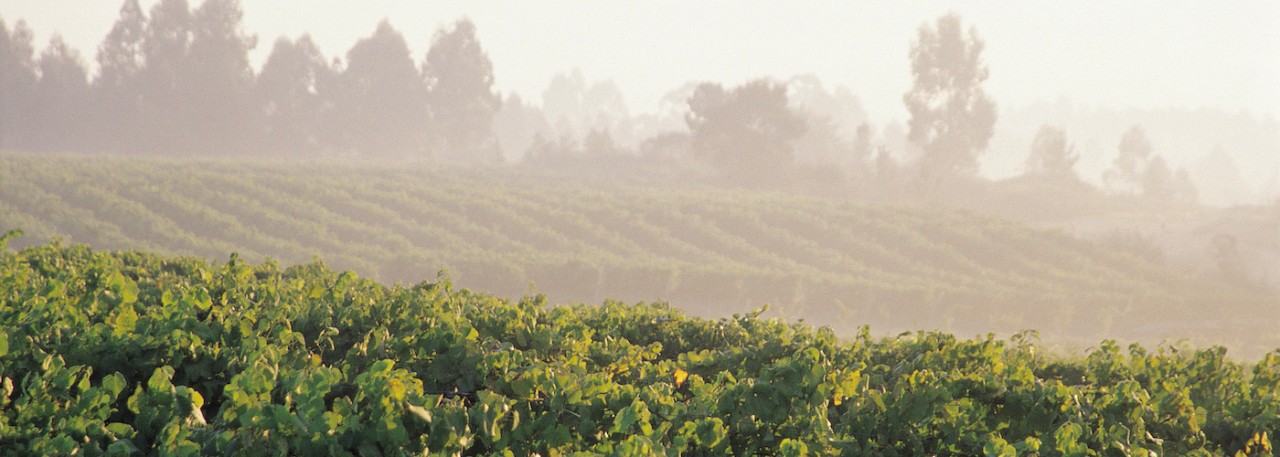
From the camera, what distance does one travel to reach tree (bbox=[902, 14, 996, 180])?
175 ft

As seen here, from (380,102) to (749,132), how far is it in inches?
1104

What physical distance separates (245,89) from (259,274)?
2359 inches

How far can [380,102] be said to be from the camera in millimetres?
66250

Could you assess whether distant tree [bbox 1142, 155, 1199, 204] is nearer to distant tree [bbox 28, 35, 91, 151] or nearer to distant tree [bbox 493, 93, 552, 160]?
distant tree [bbox 493, 93, 552, 160]

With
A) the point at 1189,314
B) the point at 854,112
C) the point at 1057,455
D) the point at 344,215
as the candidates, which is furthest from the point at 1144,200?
the point at 854,112

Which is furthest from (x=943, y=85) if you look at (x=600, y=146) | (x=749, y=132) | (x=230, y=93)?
(x=230, y=93)

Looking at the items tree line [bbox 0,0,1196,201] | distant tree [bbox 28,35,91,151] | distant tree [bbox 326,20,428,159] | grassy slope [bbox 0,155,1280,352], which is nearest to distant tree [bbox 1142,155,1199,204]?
tree line [bbox 0,0,1196,201]

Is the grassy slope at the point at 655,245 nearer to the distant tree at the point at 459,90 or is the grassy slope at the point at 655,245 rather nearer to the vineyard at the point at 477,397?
the vineyard at the point at 477,397

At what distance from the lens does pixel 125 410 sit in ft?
11.8

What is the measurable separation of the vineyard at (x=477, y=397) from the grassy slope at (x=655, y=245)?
46.3 feet

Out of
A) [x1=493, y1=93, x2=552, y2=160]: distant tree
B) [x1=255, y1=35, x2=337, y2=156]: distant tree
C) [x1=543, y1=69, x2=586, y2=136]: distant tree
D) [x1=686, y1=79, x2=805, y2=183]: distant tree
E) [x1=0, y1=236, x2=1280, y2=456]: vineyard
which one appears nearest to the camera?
[x1=0, y1=236, x2=1280, y2=456]: vineyard

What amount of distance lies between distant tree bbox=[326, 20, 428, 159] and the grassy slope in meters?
25.6

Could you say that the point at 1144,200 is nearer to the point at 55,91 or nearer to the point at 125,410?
the point at 125,410

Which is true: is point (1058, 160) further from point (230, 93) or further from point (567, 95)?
point (567, 95)
